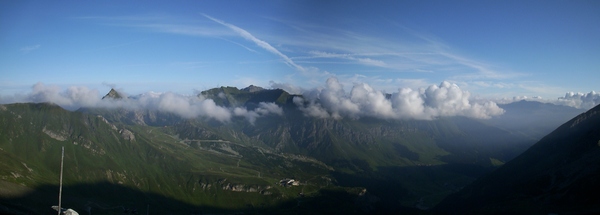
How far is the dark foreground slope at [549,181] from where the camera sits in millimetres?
99062

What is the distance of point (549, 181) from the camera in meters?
127

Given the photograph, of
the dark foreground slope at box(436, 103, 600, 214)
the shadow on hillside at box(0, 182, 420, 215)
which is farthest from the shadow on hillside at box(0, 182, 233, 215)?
the dark foreground slope at box(436, 103, 600, 214)

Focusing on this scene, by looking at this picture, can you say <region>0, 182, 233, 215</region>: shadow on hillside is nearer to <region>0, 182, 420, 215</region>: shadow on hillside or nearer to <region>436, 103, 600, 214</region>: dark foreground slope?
<region>0, 182, 420, 215</region>: shadow on hillside

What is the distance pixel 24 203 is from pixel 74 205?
736 inches

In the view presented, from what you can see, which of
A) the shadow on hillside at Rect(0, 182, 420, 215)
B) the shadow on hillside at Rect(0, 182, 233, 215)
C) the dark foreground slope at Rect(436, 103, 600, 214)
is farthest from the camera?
the shadow on hillside at Rect(0, 182, 420, 215)

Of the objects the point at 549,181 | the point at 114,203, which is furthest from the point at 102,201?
the point at 549,181

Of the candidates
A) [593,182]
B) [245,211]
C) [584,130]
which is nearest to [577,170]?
[593,182]

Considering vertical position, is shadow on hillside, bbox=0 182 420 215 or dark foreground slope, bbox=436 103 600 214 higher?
dark foreground slope, bbox=436 103 600 214

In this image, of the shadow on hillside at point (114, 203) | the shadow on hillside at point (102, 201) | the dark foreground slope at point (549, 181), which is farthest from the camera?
the shadow on hillside at point (114, 203)

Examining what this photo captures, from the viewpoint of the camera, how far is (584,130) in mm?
154625

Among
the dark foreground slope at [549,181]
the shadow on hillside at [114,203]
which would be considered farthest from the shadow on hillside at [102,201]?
the dark foreground slope at [549,181]

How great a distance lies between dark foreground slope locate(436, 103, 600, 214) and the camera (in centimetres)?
9906

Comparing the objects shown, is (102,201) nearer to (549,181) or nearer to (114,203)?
(114,203)

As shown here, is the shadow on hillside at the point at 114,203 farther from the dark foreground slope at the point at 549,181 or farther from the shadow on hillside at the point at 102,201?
the dark foreground slope at the point at 549,181
